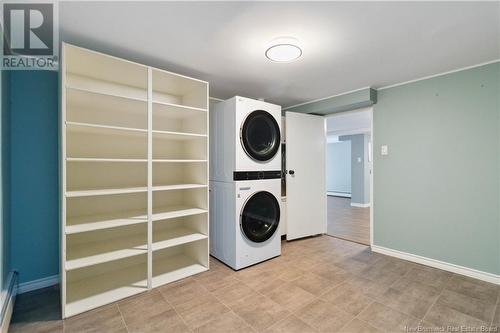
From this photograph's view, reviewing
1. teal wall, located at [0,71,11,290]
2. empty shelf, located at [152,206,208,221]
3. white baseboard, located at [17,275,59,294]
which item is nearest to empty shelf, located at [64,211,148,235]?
empty shelf, located at [152,206,208,221]

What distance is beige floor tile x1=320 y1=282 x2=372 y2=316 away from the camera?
6.05 ft

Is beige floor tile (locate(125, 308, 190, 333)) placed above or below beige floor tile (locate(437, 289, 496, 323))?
above

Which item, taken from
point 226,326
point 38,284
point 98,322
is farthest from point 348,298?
point 38,284

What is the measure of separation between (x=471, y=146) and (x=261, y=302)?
8.70ft

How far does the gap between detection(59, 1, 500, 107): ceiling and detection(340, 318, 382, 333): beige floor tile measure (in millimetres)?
2175

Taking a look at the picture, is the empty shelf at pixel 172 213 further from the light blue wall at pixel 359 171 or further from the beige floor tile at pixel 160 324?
the light blue wall at pixel 359 171

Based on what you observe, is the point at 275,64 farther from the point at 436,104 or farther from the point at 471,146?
the point at 471,146

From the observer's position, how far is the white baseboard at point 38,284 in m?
2.05

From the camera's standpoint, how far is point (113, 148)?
2352 millimetres

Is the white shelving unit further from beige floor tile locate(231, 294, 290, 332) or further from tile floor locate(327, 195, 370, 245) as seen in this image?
tile floor locate(327, 195, 370, 245)

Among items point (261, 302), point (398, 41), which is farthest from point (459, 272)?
point (398, 41)

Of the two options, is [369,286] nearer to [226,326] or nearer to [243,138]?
[226,326]

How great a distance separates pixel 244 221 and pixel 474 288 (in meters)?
2.28

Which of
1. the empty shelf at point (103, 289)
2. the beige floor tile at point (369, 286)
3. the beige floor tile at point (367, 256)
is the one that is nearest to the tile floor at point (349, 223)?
the beige floor tile at point (367, 256)
